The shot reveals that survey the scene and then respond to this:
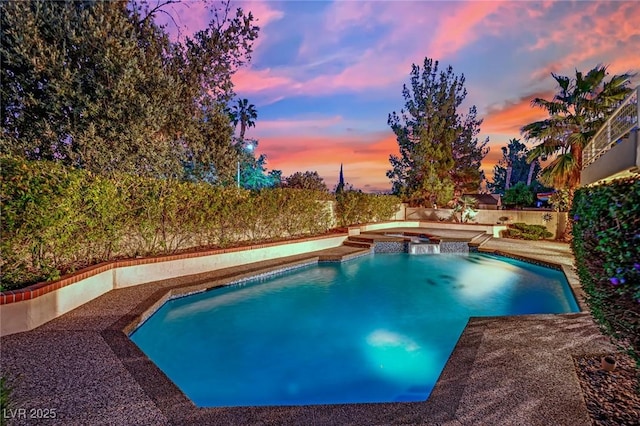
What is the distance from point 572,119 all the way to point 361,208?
991 cm

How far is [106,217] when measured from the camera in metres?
6.39

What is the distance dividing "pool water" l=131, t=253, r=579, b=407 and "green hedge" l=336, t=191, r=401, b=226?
259 inches

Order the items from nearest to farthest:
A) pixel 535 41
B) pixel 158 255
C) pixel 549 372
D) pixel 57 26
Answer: pixel 549 372, pixel 57 26, pixel 158 255, pixel 535 41

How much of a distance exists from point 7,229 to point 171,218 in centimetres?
345

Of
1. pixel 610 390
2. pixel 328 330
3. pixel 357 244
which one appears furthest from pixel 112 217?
pixel 357 244

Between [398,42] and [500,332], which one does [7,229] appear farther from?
[398,42]

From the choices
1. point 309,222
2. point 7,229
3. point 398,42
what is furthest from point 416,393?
point 398,42

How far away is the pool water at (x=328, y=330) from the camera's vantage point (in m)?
4.14

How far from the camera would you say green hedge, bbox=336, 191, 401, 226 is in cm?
1619

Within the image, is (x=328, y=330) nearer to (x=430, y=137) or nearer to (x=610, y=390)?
(x=610, y=390)

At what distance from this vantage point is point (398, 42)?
1155 centimetres

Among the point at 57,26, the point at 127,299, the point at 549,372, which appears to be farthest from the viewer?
the point at 57,26

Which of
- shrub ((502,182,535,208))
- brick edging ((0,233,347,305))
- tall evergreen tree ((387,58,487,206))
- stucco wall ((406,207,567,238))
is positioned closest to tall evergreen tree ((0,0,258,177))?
brick edging ((0,233,347,305))

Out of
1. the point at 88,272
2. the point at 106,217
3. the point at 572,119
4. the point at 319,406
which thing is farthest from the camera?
the point at 572,119
